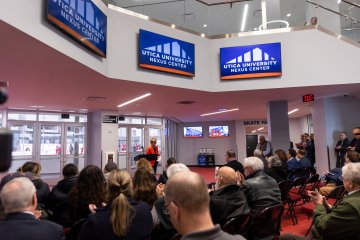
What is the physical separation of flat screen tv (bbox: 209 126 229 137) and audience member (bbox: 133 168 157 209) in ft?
44.1

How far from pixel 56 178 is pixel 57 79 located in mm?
5925

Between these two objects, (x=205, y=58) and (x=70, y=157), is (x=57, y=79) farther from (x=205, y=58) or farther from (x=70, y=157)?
(x=70, y=157)

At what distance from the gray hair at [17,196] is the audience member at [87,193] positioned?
85 cm

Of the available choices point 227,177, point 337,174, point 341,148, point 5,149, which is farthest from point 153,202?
point 341,148

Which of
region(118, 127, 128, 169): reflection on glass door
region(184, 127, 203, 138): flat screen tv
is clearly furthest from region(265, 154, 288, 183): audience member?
region(184, 127, 203, 138): flat screen tv

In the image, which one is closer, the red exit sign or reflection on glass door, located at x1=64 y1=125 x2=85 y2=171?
the red exit sign

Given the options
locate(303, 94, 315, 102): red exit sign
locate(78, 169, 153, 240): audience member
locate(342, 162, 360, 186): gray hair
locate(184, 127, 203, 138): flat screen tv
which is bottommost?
locate(78, 169, 153, 240): audience member

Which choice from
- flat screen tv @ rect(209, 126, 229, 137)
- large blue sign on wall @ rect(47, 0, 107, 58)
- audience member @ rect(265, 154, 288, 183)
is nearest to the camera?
large blue sign on wall @ rect(47, 0, 107, 58)

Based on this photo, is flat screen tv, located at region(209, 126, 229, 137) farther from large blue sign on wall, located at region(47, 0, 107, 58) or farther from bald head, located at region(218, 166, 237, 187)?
bald head, located at region(218, 166, 237, 187)

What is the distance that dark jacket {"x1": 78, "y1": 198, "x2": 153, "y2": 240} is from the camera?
1843 mm

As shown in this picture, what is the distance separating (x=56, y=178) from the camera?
1023 centimetres

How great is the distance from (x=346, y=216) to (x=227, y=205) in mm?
921

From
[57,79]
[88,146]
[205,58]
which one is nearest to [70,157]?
[88,146]

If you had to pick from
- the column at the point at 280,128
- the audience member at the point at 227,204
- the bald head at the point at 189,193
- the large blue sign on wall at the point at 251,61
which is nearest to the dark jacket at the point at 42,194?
the audience member at the point at 227,204
